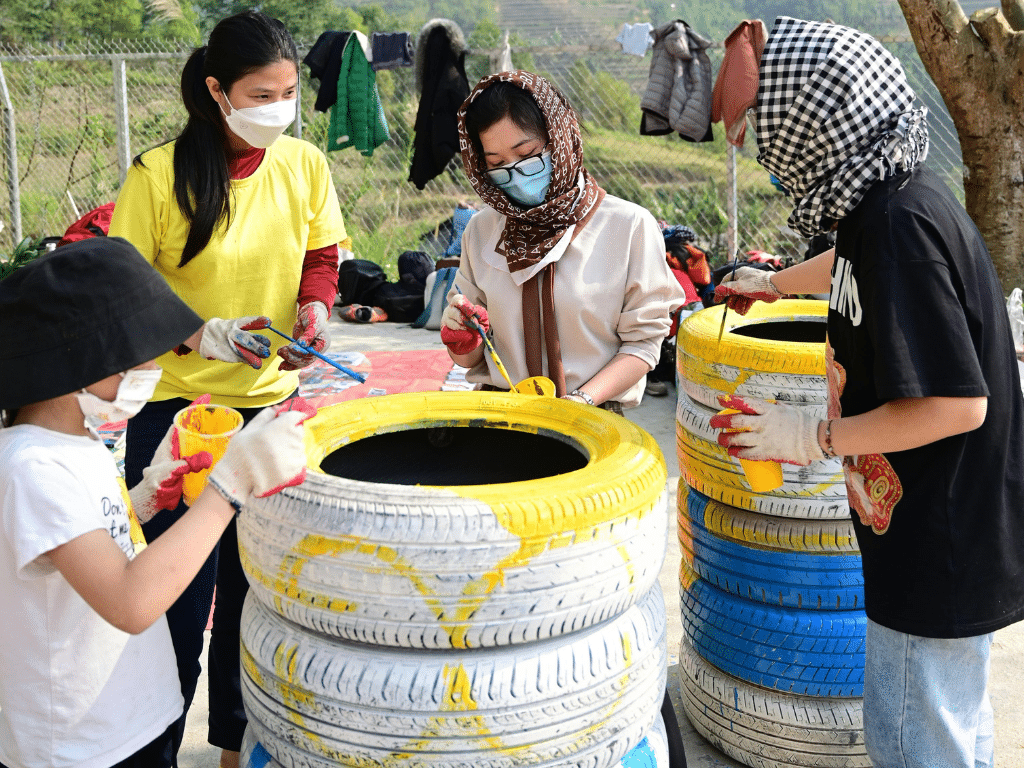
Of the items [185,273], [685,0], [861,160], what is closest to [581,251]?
[861,160]

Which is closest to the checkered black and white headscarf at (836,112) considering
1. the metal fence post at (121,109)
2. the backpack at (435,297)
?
the backpack at (435,297)

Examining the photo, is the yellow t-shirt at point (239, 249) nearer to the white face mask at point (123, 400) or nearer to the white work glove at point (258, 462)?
the white face mask at point (123, 400)

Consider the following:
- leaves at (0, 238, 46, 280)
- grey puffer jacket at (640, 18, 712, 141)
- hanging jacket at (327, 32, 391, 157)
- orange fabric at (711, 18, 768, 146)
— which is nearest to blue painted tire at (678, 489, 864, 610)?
orange fabric at (711, 18, 768, 146)

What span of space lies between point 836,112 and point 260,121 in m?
1.34

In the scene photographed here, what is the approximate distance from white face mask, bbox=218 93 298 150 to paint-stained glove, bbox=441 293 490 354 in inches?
24.6

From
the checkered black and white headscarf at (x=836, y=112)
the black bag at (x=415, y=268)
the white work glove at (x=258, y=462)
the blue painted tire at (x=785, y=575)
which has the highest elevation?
the checkered black and white headscarf at (x=836, y=112)

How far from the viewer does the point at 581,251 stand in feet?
7.34

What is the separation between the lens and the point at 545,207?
2.18 metres

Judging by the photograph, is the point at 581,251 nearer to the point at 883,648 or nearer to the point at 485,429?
the point at 485,429

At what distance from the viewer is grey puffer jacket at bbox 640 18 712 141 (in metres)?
7.17

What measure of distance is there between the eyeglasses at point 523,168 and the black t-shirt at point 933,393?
743 millimetres

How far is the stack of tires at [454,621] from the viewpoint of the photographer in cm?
129

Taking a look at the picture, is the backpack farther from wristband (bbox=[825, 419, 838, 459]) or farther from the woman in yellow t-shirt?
wristband (bbox=[825, 419, 838, 459])

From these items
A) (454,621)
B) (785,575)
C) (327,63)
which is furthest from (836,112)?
(327,63)
